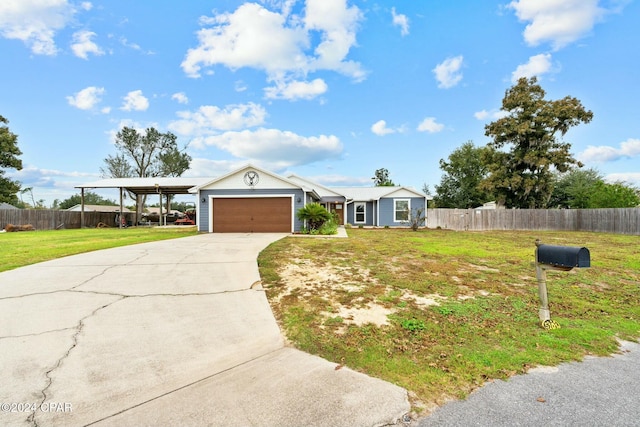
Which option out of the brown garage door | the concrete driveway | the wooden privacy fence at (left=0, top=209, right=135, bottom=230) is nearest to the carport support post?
the concrete driveway

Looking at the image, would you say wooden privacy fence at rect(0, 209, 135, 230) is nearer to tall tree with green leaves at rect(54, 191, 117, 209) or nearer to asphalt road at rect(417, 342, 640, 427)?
asphalt road at rect(417, 342, 640, 427)

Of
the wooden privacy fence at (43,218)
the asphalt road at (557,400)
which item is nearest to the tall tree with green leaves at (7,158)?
the wooden privacy fence at (43,218)

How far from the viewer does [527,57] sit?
14.3 m

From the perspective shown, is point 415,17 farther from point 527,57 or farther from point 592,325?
point 592,325

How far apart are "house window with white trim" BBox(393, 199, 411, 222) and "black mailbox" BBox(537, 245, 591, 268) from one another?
2078cm

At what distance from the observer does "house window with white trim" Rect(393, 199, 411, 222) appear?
79.5 ft

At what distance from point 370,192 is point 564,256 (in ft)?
78.7

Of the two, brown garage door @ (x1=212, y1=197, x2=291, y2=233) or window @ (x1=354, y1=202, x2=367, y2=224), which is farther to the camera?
window @ (x1=354, y1=202, x2=367, y2=224)

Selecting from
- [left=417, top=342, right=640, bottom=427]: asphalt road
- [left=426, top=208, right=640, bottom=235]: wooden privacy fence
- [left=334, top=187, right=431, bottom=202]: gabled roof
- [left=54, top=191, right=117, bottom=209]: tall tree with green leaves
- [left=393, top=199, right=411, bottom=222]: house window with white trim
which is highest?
[left=54, top=191, right=117, bottom=209]: tall tree with green leaves

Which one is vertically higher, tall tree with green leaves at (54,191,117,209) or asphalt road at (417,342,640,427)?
tall tree with green leaves at (54,191,117,209)

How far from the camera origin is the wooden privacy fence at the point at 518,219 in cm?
2025

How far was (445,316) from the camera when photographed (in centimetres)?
390

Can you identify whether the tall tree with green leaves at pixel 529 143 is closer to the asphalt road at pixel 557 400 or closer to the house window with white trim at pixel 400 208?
the house window with white trim at pixel 400 208

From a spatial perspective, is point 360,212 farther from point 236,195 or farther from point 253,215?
point 236,195
